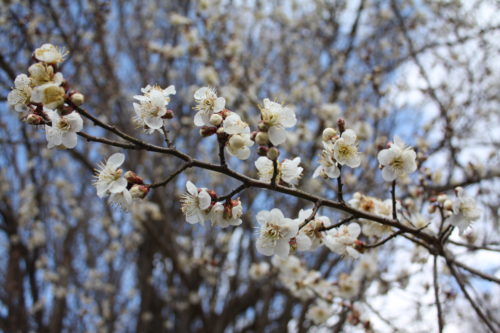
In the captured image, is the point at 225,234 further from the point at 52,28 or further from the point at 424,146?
the point at 52,28

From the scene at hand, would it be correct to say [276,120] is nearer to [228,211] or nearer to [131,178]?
[228,211]

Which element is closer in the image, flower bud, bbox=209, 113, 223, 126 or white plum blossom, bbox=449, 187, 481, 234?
flower bud, bbox=209, 113, 223, 126

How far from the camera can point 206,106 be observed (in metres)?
1.62

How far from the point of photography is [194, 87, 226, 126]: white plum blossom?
1.60 metres

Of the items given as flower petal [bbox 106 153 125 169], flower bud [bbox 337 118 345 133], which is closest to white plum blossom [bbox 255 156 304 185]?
flower bud [bbox 337 118 345 133]

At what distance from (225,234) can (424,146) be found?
2906 mm

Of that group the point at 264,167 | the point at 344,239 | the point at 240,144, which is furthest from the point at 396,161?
the point at 240,144

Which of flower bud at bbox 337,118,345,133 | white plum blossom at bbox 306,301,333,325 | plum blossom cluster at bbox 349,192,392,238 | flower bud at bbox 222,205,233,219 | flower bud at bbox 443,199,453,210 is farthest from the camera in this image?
white plum blossom at bbox 306,301,333,325

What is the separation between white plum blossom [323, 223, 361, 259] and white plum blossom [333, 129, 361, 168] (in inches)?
14.2

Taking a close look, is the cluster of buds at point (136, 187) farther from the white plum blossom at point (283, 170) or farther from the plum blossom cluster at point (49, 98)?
the white plum blossom at point (283, 170)

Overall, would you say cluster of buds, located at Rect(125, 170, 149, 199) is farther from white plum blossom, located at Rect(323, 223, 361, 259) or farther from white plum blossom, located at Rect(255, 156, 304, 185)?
white plum blossom, located at Rect(323, 223, 361, 259)

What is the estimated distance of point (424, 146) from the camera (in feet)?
10.6

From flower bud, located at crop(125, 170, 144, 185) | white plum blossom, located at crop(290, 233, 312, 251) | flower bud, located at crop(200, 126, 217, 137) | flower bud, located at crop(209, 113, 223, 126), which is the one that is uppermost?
flower bud, located at crop(209, 113, 223, 126)

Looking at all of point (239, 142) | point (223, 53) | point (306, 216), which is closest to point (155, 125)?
point (239, 142)
